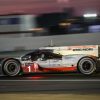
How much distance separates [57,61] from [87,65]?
1156mm

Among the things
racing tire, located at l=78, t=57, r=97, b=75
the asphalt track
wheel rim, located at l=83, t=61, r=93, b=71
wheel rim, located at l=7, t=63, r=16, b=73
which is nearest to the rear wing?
racing tire, located at l=78, t=57, r=97, b=75

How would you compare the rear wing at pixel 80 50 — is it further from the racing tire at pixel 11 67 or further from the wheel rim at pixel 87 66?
the racing tire at pixel 11 67

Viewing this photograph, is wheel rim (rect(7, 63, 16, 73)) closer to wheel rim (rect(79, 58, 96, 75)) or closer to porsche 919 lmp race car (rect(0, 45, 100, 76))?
porsche 919 lmp race car (rect(0, 45, 100, 76))

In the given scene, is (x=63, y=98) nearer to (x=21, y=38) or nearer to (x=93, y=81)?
(x=93, y=81)

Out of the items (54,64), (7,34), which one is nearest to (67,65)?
(54,64)

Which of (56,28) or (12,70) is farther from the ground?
(56,28)

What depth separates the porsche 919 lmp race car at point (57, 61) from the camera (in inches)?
631

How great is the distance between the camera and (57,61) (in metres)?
16.2

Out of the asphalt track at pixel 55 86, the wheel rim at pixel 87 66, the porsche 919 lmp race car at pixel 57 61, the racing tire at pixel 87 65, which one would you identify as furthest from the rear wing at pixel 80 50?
the asphalt track at pixel 55 86

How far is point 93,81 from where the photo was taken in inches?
520

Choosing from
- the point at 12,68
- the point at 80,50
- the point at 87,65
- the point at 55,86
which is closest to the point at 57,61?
the point at 80,50

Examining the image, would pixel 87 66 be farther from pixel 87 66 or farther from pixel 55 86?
pixel 55 86

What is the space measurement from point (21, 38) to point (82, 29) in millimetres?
4754

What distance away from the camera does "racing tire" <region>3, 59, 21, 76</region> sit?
16.3m
